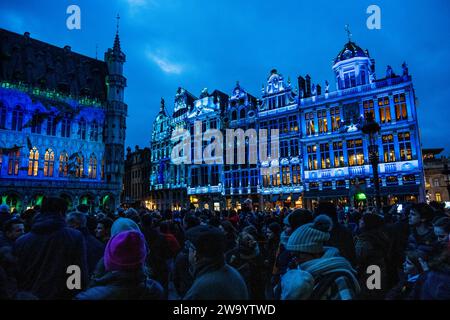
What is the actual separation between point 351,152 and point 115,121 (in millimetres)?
28049

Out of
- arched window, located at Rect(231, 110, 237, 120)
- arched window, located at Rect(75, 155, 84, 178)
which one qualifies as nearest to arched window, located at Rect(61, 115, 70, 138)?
arched window, located at Rect(75, 155, 84, 178)

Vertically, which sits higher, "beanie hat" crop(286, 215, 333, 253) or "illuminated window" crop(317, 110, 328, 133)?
"illuminated window" crop(317, 110, 328, 133)

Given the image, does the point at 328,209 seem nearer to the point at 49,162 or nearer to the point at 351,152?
the point at 351,152

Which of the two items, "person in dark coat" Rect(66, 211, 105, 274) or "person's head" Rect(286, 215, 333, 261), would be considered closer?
"person's head" Rect(286, 215, 333, 261)

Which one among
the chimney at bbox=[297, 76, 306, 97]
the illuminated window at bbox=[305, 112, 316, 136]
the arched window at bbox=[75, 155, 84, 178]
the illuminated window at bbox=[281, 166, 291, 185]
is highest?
the chimney at bbox=[297, 76, 306, 97]

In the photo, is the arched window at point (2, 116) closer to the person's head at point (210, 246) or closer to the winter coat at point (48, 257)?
the winter coat at point (48, 257)

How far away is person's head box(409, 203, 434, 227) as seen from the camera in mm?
5301

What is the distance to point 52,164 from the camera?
1278 inches

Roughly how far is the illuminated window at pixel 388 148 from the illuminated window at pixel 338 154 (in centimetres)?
395

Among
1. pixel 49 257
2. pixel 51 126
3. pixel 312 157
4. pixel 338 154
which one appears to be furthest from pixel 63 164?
pixel 49 257

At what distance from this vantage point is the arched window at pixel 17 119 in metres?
30.5

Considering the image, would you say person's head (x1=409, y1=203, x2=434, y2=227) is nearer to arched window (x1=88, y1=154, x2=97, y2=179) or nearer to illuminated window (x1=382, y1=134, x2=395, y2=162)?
illuminated window (x1=382, y1=134, x2=395, y2=162)

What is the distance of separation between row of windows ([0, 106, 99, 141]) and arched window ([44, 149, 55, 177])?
211cm

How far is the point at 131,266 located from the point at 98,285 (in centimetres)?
33
